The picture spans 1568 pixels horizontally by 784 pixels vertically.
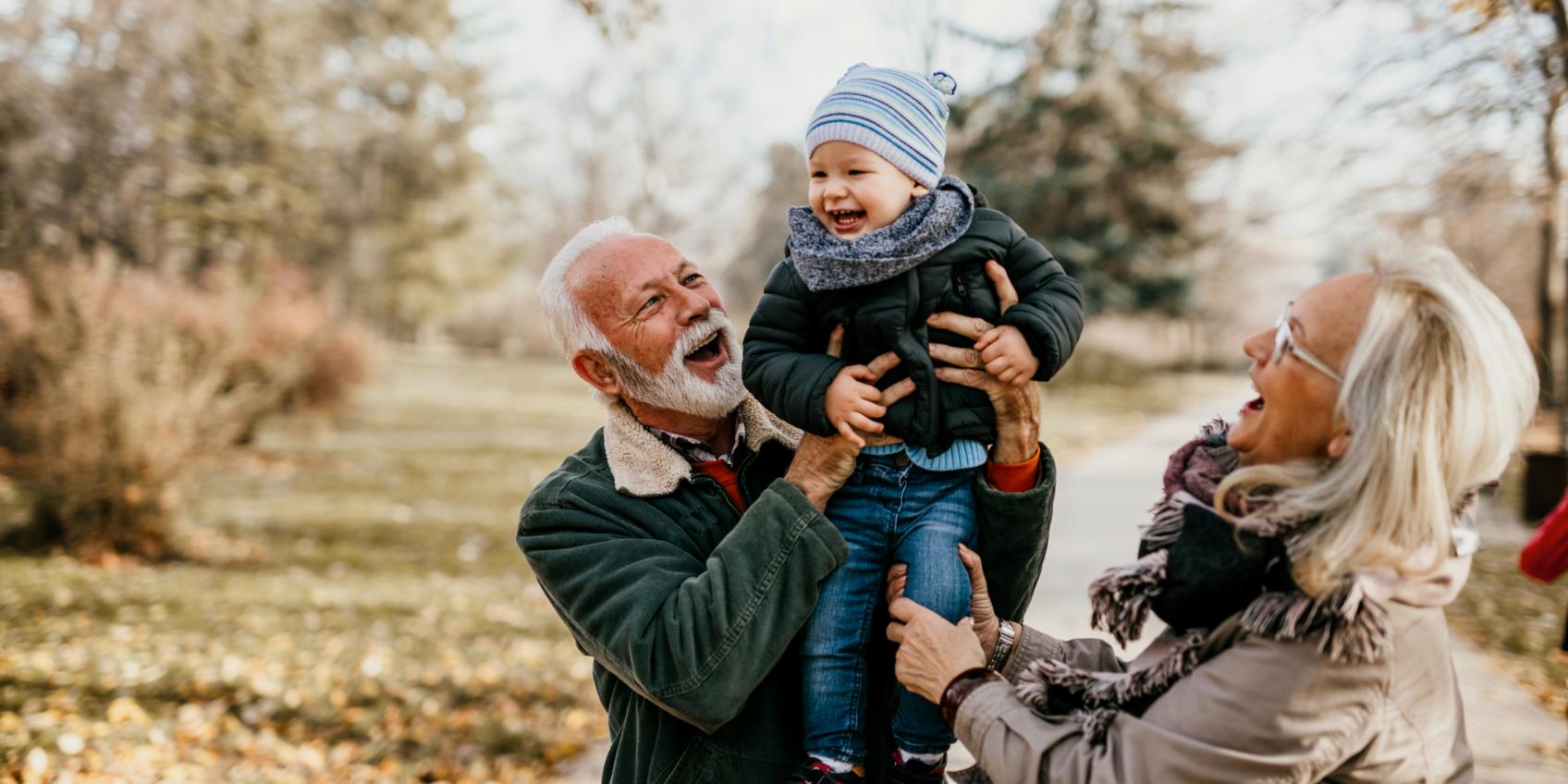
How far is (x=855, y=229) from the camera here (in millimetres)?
2201

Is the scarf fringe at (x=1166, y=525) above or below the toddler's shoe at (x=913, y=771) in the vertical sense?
above

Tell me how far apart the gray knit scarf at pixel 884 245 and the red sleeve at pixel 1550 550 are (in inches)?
149

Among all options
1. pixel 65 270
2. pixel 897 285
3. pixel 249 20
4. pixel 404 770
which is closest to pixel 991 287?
pixel 897 285

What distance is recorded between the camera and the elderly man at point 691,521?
2.00 m

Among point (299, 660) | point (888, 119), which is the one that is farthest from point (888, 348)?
point (299, 660)

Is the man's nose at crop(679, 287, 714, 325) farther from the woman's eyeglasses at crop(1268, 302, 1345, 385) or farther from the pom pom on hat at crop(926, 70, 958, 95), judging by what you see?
the woman's eyeglasses at crop(1268, 302, 1345, 385)

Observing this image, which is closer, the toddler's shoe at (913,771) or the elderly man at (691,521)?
the elderly man at (691,521)

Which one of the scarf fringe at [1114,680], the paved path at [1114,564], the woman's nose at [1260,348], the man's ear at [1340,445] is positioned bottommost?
the paved path at [1114,564]

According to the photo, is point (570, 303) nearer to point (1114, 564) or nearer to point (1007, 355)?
point (1007, 355)

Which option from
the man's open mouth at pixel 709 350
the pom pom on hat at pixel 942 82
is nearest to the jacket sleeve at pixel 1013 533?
the man's open mouth at pixel 709 350

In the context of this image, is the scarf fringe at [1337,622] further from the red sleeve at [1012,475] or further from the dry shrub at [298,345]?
the dry shrub at [298,345]

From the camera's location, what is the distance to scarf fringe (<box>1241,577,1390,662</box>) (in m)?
1.47

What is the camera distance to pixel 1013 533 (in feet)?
7.43

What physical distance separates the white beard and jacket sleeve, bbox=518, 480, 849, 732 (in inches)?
14.0
